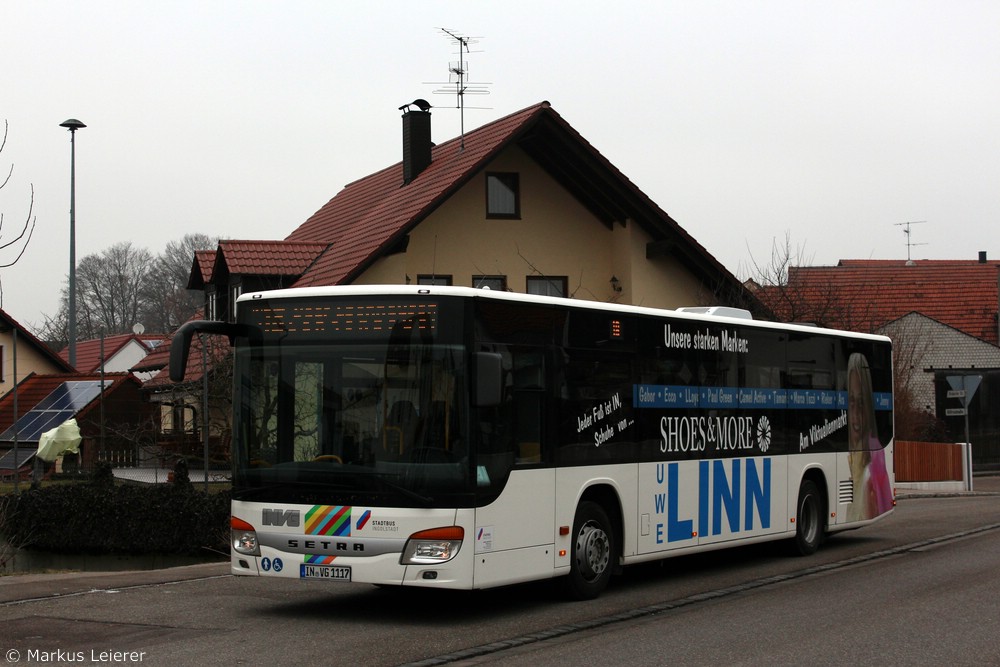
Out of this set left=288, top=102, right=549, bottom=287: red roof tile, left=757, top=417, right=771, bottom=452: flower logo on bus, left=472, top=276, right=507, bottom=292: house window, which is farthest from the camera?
left=472, top=276, right=507, bottom=292: house window

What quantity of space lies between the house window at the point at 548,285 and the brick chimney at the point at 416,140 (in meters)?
4.17

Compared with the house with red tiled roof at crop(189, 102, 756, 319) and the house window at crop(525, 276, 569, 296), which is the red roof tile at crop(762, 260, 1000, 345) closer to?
the house with red tiled roof at crop(189, 102, 756, 319)

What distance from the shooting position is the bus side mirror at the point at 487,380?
1036 cm

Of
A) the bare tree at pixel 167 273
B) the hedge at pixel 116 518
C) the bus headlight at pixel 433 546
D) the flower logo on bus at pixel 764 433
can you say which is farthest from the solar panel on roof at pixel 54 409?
the bare tree at pixel 167 273

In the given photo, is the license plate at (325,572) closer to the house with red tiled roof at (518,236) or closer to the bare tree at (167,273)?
the house with red tiled roof at (518,236)

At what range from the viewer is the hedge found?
20.4 m

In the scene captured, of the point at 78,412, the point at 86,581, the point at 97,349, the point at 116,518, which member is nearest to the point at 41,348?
the point at 97,349

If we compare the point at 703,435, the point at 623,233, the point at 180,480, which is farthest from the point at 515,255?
the point at 703,435

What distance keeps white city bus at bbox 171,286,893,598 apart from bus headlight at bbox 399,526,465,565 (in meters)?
0.01

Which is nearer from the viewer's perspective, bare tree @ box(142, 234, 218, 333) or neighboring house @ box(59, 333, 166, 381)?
neighboring house @ box(59, 333, 166, 381)

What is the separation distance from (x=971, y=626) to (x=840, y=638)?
4.19 feet

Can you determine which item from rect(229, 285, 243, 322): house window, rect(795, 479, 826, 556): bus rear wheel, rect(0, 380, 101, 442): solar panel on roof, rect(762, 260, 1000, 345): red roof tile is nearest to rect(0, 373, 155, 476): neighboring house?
rect(0, 380, 101, 442): solar panel on roof

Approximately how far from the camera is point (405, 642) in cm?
963

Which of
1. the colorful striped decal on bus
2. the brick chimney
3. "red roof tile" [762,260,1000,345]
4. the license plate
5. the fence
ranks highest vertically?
the brick chimney
